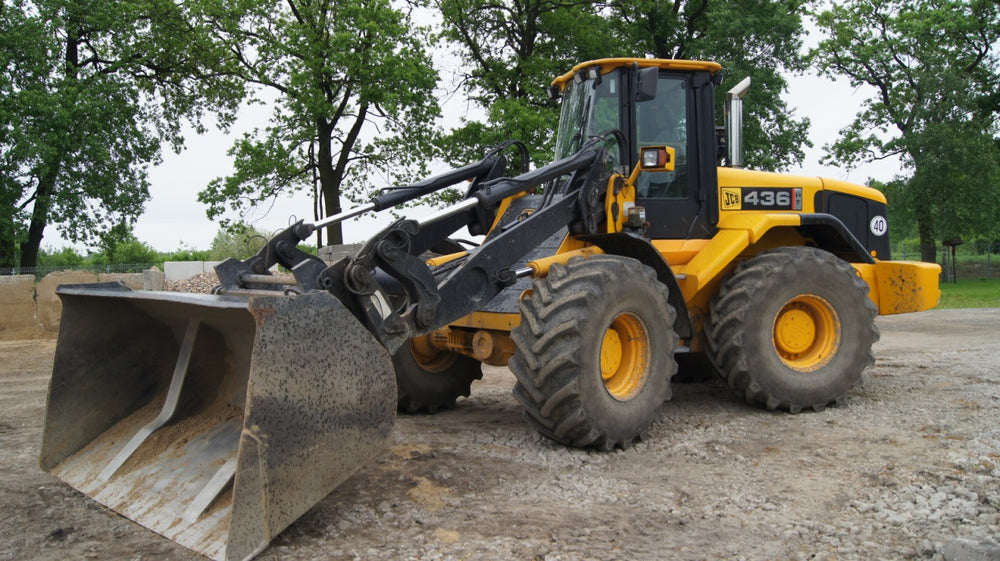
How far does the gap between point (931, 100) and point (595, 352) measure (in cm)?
2681

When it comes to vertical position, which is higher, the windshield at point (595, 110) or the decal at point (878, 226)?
the windshield at point (595, 110)

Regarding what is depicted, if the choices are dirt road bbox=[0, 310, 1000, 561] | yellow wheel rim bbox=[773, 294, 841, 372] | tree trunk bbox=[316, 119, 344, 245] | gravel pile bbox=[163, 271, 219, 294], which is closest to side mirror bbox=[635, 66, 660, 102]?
yellow wheel rim bbox=[773, 294, 841, 372]

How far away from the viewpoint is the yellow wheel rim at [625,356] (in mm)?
5355

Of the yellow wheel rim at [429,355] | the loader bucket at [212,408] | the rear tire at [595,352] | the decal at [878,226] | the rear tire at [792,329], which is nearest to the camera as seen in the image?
the loader bucket at [212,408]

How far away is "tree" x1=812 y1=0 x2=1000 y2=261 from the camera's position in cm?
2647

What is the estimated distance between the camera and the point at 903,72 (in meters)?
29.3

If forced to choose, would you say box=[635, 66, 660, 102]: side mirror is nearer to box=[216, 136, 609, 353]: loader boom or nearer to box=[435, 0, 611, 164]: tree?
box=[216, 136, 609, 353]: loader boom

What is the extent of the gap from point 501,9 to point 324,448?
2183cm

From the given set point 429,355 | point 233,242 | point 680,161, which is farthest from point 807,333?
point 233,242

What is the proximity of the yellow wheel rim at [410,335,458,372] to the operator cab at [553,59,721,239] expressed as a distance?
6.06 feet

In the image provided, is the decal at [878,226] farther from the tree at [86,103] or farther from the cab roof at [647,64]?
the tree at [86,103]

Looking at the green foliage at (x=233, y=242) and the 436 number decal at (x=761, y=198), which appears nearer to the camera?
the 436 number decal at (x=761, y=198)

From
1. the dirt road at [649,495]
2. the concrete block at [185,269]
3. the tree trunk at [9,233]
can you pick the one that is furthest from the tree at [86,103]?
the dirt road at [649,495]

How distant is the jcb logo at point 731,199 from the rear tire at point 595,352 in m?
1.60
